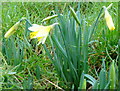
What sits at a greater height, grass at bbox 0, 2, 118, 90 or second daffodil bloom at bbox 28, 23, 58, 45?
second daffodil bloom at bbox 28, 23, 58, 45

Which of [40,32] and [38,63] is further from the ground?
[40,32]

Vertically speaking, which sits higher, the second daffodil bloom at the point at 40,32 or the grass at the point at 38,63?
the second daffodil bloom at the point at 40,32

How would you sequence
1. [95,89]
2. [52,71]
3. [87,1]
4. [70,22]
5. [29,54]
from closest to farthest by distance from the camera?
[95,89], [70,22], [52,71], [29,54], [87,1]

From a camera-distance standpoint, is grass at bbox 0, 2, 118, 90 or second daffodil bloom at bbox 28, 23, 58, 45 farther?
grass at bbox 0, 2, 118, 90

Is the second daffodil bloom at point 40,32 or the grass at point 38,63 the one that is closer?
the second daffodil bloom at point 40,32

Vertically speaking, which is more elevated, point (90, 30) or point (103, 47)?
point (90, 30)

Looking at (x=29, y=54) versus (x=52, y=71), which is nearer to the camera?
(x=52, y=71)

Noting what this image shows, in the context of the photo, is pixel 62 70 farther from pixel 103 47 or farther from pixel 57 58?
pixel 103 47

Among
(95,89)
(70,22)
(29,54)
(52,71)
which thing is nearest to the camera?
(95,89)

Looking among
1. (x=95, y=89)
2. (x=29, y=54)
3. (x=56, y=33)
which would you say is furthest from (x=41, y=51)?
(x=95, y=89)

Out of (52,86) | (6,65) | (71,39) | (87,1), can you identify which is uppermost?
(87,1)

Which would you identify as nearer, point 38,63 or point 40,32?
point 40,32
